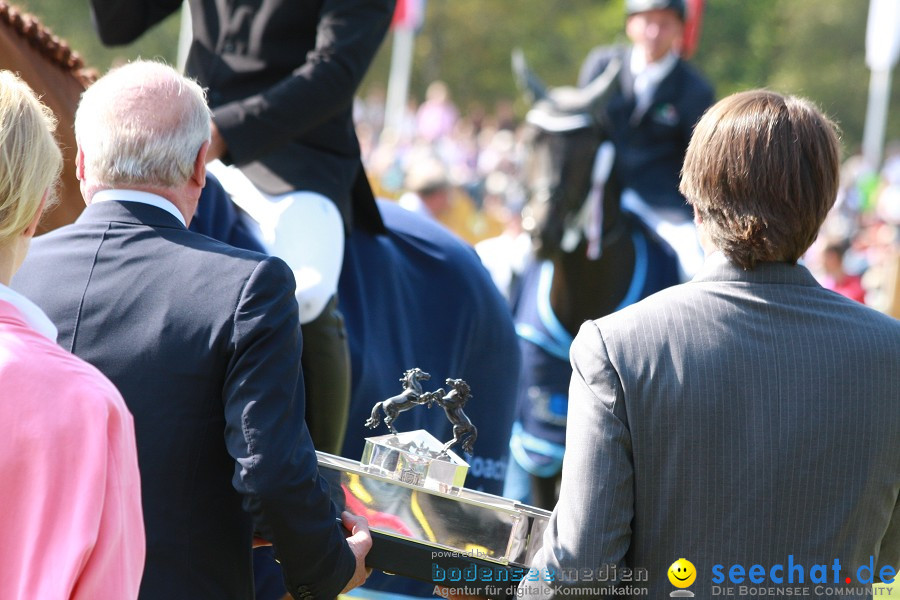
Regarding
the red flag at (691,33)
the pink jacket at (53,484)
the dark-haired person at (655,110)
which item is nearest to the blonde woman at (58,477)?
the pink jacket at (53,484)

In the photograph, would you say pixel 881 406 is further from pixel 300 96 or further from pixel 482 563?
pixel 300 96

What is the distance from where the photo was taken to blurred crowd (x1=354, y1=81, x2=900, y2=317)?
11281 millimetres

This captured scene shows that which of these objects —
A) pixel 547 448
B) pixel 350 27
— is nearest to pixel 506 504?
pixel 350 27

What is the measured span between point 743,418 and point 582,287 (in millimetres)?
3787

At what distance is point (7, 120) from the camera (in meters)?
1.54

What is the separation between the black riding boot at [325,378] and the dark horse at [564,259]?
214 centimetres

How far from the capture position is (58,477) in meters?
1.45

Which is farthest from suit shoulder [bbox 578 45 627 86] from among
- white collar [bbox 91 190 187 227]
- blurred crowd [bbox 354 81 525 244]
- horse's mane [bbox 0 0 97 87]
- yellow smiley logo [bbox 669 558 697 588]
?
blurred crowd [bbox 354 81 525 244]

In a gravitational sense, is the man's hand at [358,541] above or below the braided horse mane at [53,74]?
below

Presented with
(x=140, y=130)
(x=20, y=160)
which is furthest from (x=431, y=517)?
(x=20, y=160)

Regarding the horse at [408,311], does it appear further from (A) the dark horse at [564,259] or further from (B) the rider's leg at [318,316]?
(A) the dark horse at [564,259]

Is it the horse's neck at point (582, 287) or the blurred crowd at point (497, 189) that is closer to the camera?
the horse's neck at point (582, 287)

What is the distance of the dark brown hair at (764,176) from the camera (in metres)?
1.87

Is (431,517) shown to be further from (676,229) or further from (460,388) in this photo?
(676,229)
